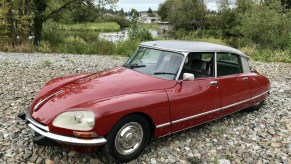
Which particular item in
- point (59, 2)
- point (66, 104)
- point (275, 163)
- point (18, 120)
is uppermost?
point (59, 2)

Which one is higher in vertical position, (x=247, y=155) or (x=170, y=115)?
(x=170, y=115)

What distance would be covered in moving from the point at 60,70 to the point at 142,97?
19.8 ft

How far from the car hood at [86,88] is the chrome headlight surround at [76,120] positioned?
103 millimetres

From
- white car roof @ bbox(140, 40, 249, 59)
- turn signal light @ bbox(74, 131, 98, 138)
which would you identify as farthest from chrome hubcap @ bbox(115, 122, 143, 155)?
white car roof @ bbox(140, 40, 249, 59)

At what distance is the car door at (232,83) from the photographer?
5066 millimetres

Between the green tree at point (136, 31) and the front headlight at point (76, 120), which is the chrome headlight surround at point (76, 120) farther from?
the green tree at point (136, 31)

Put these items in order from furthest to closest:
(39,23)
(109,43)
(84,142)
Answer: (39,23) → (109,43) → (84,142)

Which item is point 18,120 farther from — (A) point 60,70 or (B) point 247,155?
(A) point 60,70

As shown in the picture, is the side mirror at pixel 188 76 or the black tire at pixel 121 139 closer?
the black tire at pixel 121 139

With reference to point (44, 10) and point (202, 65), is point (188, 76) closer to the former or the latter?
point (202, 65)

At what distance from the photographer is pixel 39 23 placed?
1891 cm

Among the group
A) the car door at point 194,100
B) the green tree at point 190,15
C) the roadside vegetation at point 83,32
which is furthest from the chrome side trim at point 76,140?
the green tree at point 190,15

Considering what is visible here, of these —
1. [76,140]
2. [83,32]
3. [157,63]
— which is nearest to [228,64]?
[157,63]

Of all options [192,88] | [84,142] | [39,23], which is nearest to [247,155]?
[192,88]
